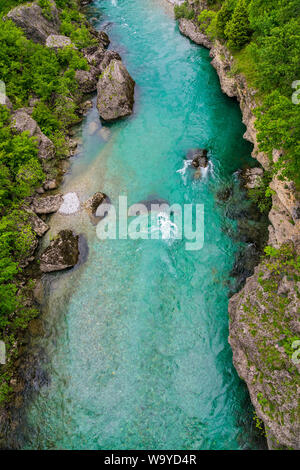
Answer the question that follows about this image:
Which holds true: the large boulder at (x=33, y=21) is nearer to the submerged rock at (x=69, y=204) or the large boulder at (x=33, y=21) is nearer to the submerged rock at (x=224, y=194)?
the submerged rock at (x=69, y=204)

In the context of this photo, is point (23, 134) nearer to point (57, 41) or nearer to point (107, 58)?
point (57, 41)

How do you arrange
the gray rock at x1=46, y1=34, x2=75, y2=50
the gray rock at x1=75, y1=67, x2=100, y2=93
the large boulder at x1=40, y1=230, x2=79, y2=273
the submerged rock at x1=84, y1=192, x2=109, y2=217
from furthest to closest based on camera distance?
1. the gray rock at x1=46, y1=34, x2=75, y2=50
2. the gray rock at x1=75, y1=67, x2=100, y2=93
3. the submerged rock at x1=84, y1=192, x2=109, y2=217
4. the large boulder at x1=40, y1=230, x2=79, y2=273

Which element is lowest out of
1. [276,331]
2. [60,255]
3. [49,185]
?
[276,331]

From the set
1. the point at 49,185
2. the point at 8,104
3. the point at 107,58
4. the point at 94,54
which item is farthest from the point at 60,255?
the point at 94,54

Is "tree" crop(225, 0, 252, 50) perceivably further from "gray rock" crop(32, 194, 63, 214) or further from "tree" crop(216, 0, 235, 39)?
"gray rock" crop(32, 194, 63, 214)

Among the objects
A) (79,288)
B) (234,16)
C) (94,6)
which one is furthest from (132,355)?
(94,6)

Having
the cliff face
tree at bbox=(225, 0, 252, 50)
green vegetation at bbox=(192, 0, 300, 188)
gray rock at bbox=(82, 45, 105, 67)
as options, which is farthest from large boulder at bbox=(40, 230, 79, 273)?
gray rock at bbox=(82, 45, 105, 67)

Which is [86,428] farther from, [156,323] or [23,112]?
[23,112]

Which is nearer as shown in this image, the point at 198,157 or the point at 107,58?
the point at 198,157
